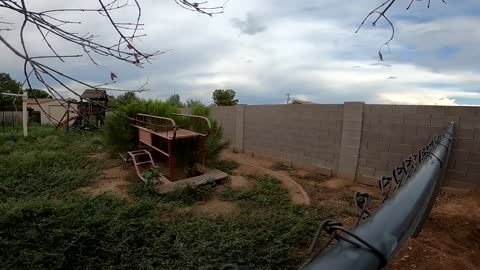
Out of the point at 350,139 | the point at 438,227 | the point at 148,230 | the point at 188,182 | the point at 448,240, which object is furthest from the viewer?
→ the point at 350,139

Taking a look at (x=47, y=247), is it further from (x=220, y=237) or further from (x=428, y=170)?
(x=428, y=170)

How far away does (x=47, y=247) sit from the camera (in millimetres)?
3492

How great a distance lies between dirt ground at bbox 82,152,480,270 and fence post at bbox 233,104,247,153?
7.56ft

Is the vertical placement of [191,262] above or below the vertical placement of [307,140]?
below

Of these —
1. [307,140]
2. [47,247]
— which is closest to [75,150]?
[307,140]

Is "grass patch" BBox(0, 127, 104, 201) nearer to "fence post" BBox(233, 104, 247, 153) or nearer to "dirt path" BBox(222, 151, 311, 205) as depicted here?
"dirt path" BBox(222, 151, 311, 205)

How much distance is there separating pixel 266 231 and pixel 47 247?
2.31m

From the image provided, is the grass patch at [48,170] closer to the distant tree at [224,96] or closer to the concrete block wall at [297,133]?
the concrete block wall at [297,133]

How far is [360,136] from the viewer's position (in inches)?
277

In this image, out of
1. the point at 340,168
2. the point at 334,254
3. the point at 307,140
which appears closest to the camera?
the point at 334,254

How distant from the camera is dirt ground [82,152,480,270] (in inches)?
126

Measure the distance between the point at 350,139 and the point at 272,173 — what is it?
1.81 meters

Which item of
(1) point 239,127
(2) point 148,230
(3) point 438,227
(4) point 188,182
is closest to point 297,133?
(1) point 239,127

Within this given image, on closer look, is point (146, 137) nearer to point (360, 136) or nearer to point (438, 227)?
point (360, 136)
